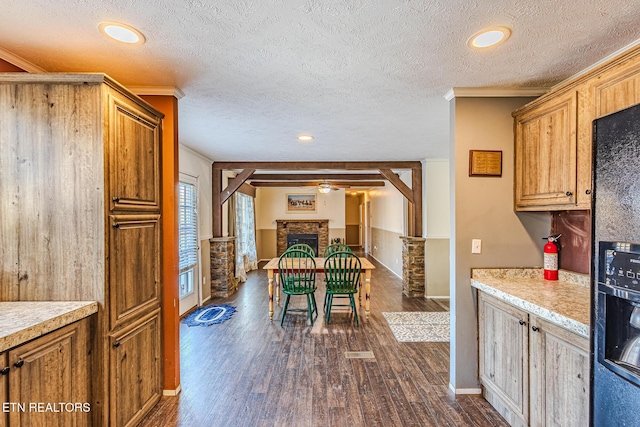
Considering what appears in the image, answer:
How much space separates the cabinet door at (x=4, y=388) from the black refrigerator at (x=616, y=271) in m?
2.38

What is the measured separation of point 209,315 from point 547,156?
4.25 metres

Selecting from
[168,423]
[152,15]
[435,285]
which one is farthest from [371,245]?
[152,15]

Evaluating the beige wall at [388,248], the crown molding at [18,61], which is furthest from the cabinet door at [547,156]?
the beige wall at [388,248]

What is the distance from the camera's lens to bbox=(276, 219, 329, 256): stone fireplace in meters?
9.38

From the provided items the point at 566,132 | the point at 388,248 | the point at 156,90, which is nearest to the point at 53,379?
the point at 156,90

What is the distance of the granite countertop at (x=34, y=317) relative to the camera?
125 cm

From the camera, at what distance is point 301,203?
9.50 meters

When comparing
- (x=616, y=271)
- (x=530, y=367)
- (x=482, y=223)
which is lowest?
(x=530, y=367)

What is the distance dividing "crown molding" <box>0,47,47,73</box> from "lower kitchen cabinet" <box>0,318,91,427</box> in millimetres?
1602

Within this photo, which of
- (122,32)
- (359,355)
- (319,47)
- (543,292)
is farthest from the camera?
(359,355)

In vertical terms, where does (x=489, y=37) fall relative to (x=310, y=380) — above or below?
above

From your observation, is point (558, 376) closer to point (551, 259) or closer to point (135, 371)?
point (551, 259)

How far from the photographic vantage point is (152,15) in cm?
149

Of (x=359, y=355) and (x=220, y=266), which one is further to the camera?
(x=220, y=266)
